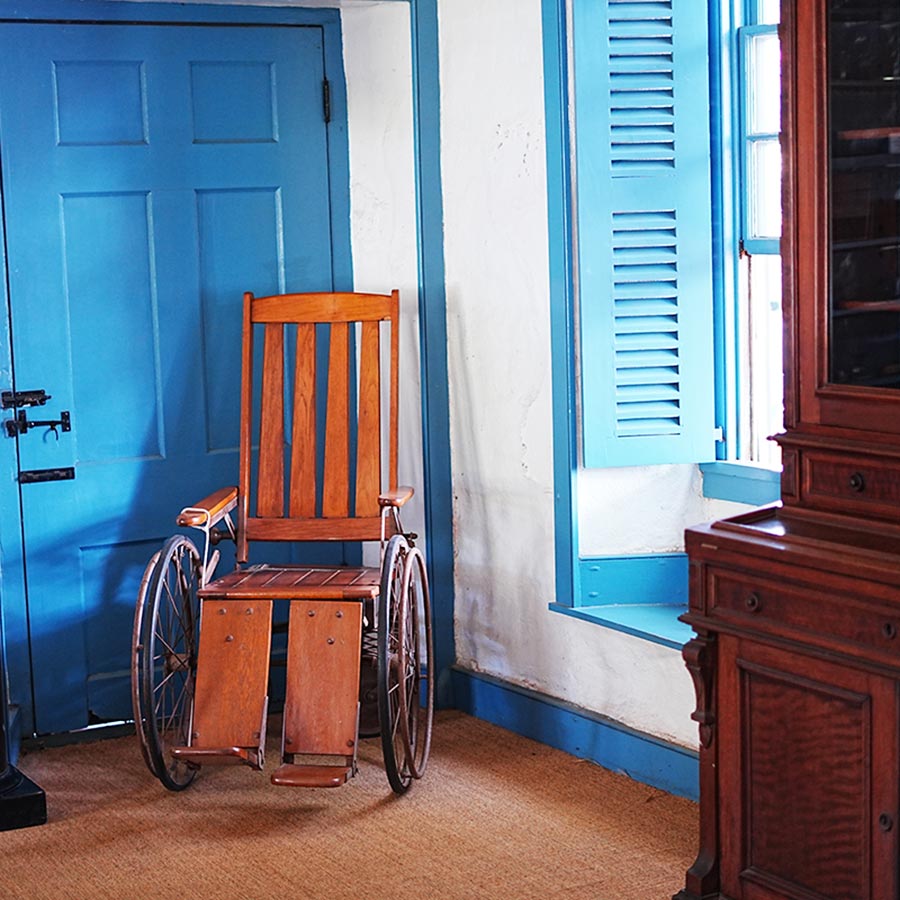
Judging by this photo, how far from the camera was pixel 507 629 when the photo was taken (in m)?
4.75

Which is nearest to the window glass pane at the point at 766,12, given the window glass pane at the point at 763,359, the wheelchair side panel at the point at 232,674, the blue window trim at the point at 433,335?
the window glass pane at the point at 763,359

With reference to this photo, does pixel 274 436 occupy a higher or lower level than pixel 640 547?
higher

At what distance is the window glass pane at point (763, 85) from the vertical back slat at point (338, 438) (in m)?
1.39

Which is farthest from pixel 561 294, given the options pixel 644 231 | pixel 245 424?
pixel 245 424

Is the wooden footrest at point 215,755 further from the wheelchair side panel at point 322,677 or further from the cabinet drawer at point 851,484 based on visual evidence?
the cabinet drawer at point 851,484

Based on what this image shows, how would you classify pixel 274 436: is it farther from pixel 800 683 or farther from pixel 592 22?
pixel 800 683

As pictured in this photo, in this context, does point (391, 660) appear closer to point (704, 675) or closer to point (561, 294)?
point (561, 294)

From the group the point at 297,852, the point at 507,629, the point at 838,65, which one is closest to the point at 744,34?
the point at 838,65

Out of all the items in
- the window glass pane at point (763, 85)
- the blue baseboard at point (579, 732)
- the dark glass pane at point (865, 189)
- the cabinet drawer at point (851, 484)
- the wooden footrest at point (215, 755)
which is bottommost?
the blue baseboard at point (579, 732)

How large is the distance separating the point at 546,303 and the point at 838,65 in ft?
5.32

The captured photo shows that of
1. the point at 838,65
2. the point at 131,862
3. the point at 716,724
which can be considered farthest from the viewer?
the point at 131,862

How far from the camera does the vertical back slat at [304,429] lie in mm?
4652

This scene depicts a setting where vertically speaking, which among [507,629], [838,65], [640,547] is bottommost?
[507,629]

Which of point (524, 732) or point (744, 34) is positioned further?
point (524, 732)
